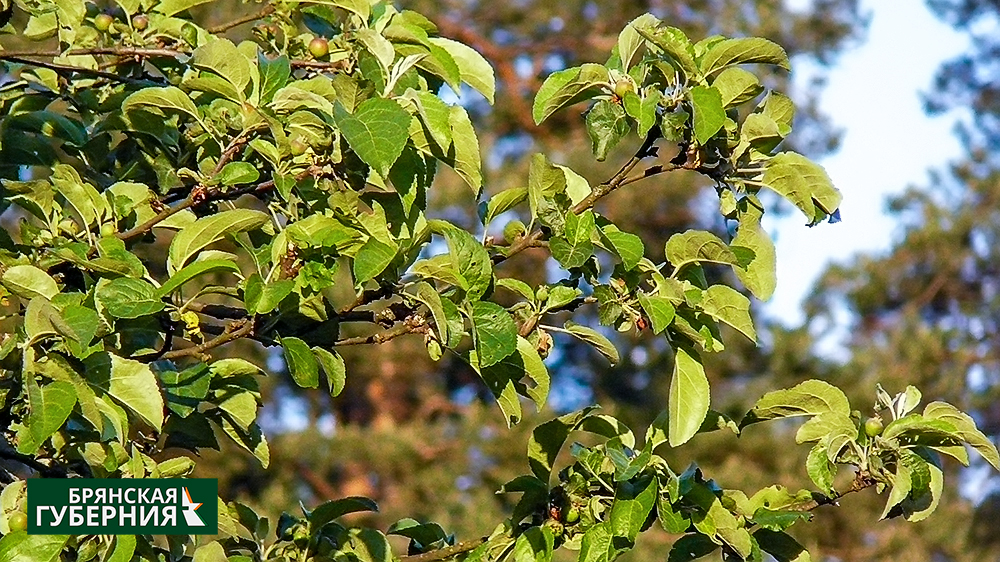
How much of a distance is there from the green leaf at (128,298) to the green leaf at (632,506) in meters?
0.77

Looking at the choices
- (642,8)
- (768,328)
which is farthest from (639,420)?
(642,8)

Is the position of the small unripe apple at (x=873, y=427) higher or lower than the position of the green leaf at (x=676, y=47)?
lower

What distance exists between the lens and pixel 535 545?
2.07 metres

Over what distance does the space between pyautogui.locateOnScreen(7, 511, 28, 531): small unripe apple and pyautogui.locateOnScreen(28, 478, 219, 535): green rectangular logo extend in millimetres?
12

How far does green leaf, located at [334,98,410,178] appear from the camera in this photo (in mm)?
1728

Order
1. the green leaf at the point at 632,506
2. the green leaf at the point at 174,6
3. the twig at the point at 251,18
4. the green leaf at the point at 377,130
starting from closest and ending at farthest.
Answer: the green leaf at the point at 377,130 → the green leaf at the point at 632,506 → the twig at the point at 251,18 → the green leaf at the point at 174,6

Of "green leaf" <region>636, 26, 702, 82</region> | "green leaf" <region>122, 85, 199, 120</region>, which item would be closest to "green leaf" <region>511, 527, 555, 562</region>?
"green leaf" <region>636, 26, 702, 82</region>

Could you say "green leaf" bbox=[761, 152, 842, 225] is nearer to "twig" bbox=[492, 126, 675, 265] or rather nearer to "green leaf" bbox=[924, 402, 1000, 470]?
"twig" bbox=[492, 126, 675, 265]

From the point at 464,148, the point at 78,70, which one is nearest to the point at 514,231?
the point at 464,148

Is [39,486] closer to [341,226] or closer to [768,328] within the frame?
[341,226]

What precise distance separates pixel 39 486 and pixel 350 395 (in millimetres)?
12141

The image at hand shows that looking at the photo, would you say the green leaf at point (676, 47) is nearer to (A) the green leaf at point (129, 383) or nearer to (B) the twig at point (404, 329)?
(B) the twig at point (404, 329)

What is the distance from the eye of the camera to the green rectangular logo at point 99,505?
1943 millimetres

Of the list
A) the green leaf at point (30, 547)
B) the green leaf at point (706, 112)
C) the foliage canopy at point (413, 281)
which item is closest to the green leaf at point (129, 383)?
the foliage canopy at point (413, 281)
